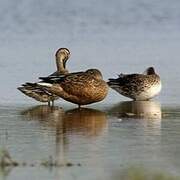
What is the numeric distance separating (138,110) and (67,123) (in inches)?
87.9

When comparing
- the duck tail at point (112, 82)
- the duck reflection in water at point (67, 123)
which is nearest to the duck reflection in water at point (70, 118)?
the duck reflection in water at point (67, 123)

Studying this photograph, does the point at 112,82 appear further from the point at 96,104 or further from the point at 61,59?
the point at 96,104

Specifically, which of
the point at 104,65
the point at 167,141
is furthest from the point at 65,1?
the point at 167,141

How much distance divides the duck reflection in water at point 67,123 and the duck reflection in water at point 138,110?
0.29 meters

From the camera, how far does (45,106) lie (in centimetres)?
1323

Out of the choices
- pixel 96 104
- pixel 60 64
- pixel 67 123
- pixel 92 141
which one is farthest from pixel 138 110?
pixel 92 141

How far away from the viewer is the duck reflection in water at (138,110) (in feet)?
38.6

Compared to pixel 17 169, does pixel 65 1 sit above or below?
above

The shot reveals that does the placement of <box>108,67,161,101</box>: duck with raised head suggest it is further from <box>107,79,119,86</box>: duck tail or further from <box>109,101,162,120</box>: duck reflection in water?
<box>109,101,162,120</box>: duck reflection in water

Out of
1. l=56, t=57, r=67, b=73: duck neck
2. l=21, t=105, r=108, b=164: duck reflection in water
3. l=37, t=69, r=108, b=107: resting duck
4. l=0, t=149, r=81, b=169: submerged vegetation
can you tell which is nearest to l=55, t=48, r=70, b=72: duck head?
l=56, t=57, r=67, b=73: duck neck

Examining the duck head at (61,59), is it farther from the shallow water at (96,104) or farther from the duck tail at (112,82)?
the duck tail at (112,82)

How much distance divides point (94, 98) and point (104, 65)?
15.1ft

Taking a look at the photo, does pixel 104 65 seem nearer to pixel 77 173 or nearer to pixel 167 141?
pixel 167 141

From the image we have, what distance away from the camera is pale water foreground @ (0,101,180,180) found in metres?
7.35
